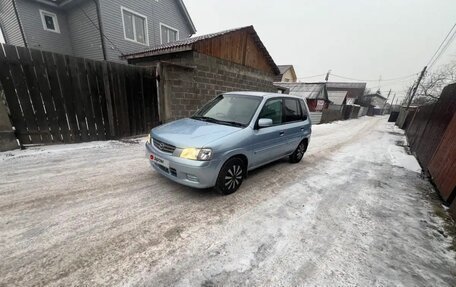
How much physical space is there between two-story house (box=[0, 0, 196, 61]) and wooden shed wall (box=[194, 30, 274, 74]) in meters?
7.12

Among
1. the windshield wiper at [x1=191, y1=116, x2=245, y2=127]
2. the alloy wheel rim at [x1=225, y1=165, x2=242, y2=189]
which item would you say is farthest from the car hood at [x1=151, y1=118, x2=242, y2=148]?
the alloy wheel rim at [x1=225, y1=165, x2=242, y2=189]

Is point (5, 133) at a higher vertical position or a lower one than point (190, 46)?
lower

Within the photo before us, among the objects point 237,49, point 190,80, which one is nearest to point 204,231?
point 190,80

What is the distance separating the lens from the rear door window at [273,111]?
389cm

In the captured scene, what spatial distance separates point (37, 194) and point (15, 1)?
1457 cm

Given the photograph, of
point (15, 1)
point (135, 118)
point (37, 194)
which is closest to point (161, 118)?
point (135, 118)

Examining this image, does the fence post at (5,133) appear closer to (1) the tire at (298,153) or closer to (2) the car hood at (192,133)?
(2) the car hood at (192,133)

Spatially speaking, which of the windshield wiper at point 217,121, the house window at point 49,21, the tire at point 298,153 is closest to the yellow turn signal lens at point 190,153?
the windshield wiper at point 217,121

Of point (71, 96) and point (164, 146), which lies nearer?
point (164, 146)

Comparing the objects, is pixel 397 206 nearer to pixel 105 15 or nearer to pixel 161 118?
pixel 161 118

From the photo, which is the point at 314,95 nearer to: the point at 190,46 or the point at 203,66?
the point at 203,66

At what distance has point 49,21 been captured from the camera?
474 inches

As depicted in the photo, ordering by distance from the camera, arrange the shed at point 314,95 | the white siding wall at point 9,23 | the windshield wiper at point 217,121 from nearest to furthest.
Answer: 1. the windshield wiper at point 217,121
2. the white siding wall at point 9,23
3. the shed at point 314,95

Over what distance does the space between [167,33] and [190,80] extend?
1031 cm
